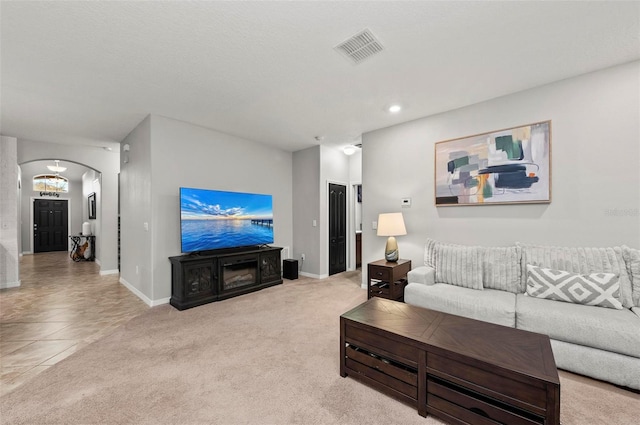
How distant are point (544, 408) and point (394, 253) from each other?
243 centimetres

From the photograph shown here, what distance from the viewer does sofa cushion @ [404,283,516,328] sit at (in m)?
2.38

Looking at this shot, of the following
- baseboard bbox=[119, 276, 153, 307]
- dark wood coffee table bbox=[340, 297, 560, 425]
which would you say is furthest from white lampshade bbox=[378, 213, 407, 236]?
baseboard bbox=[119, 276, 153, 307]

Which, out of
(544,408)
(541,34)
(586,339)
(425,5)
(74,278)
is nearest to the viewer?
(544,408)

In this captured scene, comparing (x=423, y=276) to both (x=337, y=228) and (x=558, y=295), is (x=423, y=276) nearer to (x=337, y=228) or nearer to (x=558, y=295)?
(x=558, y=295)

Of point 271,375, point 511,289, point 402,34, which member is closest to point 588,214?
point 511,289

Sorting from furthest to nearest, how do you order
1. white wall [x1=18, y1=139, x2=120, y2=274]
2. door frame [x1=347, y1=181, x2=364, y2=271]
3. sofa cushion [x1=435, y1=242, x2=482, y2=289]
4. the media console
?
door frame [x1=347, y1=181, x2=364, y2=271] → white wall [x1=18, y1=139, x2=120, y2=274] → the media console → sofa cushion [x1=435, y1=242, x2=482, y2=289]

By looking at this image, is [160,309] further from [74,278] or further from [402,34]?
[402,34]

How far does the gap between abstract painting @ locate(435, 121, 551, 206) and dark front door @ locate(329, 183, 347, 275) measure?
7.67ft

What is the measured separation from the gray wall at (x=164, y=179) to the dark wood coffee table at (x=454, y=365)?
3.04 meters

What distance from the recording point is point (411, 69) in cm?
263

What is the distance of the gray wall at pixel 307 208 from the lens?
536cm

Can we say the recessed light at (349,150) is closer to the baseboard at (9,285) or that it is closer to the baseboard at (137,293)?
the baseboard at (137,293)

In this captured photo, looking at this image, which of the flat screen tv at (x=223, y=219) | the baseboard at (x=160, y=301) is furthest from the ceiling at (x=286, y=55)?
the baseboard at (x=160, y=301)

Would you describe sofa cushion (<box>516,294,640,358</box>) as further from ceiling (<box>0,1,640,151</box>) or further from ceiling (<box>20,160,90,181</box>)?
ceiling (<box>20,160,90,181</box>)
